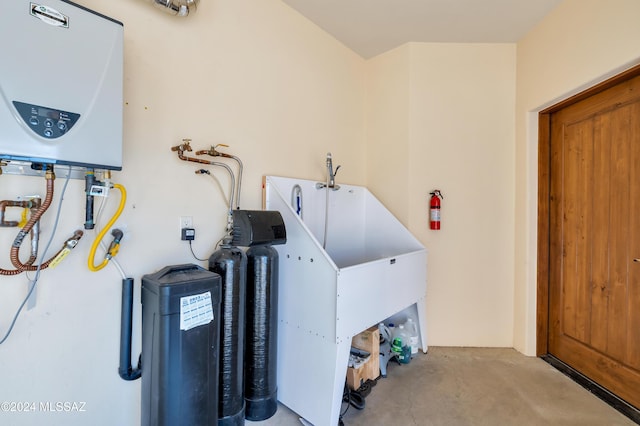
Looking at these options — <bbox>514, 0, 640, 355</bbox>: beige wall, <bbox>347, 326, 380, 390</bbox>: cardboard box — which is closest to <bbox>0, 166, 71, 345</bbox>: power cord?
<bbox>347, 326, 380, 390</bbox>: cardboard box

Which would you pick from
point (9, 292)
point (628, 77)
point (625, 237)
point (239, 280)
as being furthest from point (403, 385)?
point (628, 77)

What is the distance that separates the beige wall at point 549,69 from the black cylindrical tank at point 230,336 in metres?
2.33

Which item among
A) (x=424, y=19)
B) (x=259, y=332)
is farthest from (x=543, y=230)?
(x=259, y=332)

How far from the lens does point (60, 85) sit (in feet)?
3.40

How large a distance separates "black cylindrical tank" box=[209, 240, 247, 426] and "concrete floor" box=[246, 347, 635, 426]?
248 millimetres

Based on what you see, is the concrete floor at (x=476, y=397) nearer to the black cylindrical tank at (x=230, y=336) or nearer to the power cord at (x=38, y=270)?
the black cylindrical tank at (x=230, y=336)

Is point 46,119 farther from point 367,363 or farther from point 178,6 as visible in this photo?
point 367,363

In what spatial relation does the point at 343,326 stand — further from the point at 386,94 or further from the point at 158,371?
the point at 386,94

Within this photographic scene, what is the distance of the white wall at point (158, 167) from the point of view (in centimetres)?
118

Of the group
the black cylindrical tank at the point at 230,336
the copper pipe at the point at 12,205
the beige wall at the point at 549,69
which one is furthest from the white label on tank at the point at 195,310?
the beige wall at the point at 549,69

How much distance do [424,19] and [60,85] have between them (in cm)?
239

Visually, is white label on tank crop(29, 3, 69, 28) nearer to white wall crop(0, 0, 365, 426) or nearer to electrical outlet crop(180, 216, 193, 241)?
white wall crop(0, 0, 365, 426)

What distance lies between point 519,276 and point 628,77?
61.6 inches

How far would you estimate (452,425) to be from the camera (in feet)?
5.27
